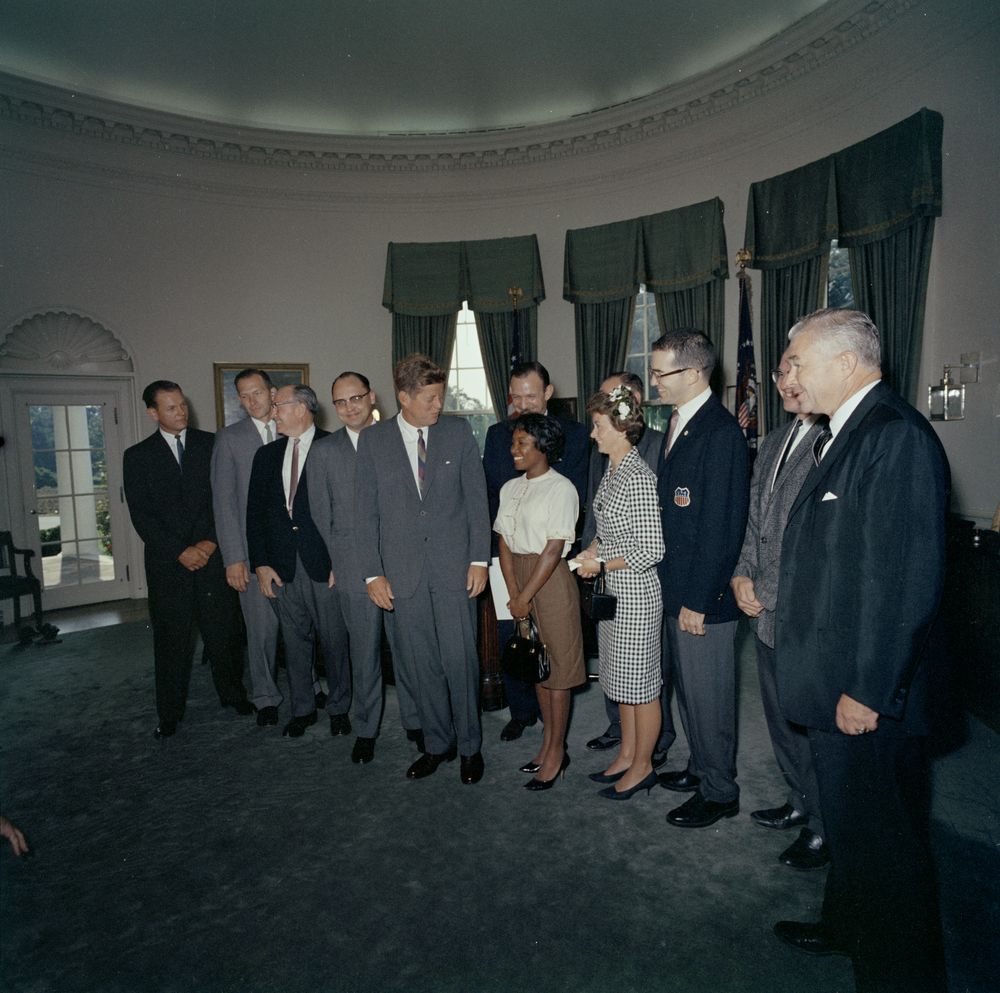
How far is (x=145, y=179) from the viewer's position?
703 cm

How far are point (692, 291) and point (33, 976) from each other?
22.6 ft

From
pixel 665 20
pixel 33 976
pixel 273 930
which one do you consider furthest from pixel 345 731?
pixel 665 20

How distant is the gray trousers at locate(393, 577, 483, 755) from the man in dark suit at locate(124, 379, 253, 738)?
1.38 m

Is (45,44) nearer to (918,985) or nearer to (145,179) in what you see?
(145,179)

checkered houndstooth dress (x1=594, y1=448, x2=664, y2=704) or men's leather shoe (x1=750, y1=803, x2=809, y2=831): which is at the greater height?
checkered houndstooth dress (x1=594, y1=448, x2=664, y2=704)

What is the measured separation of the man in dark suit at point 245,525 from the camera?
12.1 feet

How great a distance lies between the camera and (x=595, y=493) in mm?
3193

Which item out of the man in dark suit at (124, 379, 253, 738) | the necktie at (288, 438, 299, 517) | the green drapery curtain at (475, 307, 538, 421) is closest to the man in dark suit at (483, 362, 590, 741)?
the necktie at (288, 438, 299, 517)

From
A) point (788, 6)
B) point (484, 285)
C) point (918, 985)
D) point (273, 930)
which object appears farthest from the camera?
point (484, 285)

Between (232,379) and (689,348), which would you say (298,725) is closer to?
(689,348)

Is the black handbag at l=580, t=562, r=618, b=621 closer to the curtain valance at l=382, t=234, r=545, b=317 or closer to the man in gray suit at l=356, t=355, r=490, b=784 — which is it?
the man in gray suit at l=356, t=355, r=490, b=784

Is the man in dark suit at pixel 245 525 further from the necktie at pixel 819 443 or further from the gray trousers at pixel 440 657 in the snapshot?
the necktie at pixel 819 443

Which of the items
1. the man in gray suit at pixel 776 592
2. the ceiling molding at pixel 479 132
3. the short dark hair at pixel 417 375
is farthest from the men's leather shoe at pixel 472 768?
the ceiling molding at pixel 479 132

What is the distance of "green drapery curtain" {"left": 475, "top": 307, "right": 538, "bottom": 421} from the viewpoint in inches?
308
